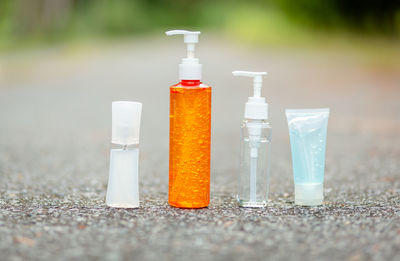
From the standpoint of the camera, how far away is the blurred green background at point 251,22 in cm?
866

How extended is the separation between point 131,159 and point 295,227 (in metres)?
0.50

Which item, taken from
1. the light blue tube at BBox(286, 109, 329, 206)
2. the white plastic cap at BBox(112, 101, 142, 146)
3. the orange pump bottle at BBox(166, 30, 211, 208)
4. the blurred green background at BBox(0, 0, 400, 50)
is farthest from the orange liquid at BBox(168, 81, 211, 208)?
the blurred green background at BBox(0, 0, 400, 50)

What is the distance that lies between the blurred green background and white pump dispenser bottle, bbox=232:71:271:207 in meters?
7.07

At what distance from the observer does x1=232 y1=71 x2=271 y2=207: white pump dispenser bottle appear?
5.03 ft

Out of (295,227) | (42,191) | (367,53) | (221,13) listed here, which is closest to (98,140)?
(42,191)

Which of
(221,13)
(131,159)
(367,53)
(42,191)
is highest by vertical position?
(221,13)

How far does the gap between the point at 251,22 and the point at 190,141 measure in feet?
40.1

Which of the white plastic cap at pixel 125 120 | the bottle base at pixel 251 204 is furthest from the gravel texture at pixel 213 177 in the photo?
the white plastic cap at pixel 125 120

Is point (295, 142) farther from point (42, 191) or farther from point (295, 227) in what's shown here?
point (42, 191)

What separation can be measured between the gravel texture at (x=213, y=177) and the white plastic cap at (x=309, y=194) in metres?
0.05

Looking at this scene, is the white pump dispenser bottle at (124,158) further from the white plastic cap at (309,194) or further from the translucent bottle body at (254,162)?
the white plastic cap at (309,194)

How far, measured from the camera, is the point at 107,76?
21.8 ft

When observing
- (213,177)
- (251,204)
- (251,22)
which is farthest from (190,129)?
(251,22)

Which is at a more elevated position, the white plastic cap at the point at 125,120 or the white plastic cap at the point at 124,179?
the white plastic cap at the point at 125,120
